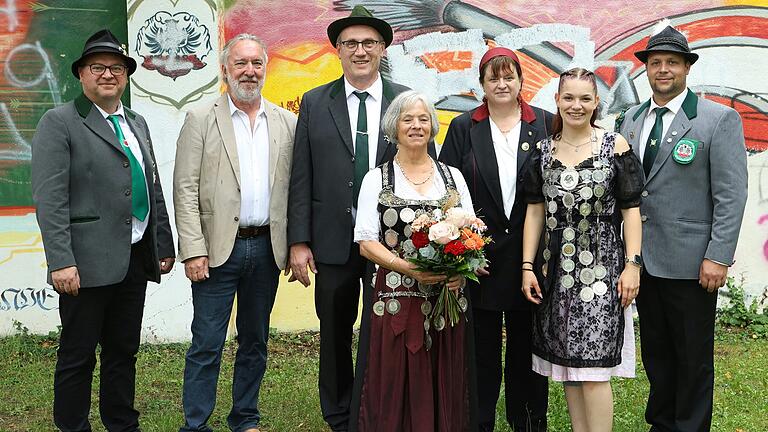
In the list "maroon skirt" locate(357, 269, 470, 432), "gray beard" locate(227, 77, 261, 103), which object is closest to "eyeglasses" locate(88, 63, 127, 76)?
"gray beard" locate(227, 77, 261, 103)

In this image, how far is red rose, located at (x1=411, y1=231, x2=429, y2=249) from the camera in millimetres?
4324

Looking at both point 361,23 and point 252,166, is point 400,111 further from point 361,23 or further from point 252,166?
point 252,166

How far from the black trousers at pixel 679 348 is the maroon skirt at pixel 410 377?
125cm

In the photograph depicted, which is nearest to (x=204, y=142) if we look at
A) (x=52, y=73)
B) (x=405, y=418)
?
(x=405, y=418)

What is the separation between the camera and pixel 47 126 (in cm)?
473

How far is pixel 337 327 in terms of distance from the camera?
16.9 ft

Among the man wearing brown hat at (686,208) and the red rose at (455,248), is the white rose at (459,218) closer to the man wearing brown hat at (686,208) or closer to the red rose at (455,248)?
the red rose at (455,248)

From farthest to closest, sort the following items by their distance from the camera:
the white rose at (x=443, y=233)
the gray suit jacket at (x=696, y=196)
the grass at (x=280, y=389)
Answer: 1. the grass at (x=280, y=389)
2. the gray suit jacket at (x=696, y=196)
3. the white rose at (x=443, y=233)

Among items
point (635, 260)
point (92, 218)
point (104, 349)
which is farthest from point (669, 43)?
point (104, 349)

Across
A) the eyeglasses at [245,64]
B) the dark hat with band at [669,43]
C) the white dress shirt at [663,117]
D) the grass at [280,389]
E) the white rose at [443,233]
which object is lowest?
the grass at [280,389]

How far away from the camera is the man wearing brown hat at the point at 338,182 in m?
5.06

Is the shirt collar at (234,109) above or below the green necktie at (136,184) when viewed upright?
above

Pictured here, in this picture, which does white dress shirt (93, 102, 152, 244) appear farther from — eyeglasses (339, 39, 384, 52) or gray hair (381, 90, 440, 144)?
gray hair (381, 90, 440, 144)

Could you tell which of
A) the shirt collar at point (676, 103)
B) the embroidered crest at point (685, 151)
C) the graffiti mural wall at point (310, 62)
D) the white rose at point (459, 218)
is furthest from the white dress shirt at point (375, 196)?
the graffiti mural wall at point (310, 62)
